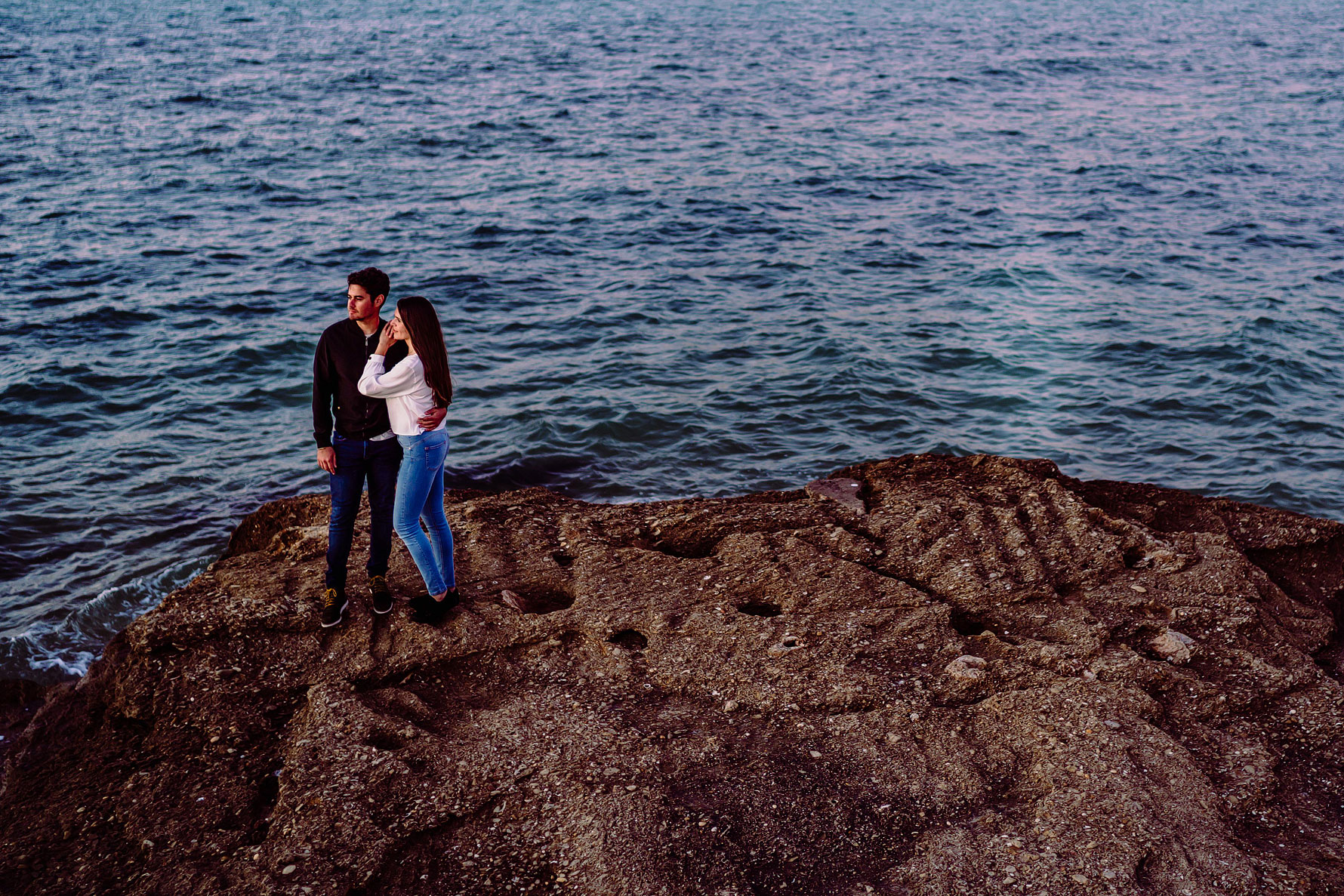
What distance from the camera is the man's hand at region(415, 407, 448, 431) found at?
6113mm

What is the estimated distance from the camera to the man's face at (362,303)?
239 inches

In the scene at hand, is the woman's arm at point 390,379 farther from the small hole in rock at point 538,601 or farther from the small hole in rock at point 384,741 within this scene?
the small hole in rock at point 384,741

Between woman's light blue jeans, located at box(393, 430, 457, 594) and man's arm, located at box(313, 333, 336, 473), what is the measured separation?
0.47 m

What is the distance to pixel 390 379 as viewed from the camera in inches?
233

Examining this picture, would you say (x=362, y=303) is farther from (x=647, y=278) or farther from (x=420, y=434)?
(x=647, y=278)

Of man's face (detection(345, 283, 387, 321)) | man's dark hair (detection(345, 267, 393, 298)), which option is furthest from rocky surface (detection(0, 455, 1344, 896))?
man's dark hair (detection(345, 267, 393, 298))

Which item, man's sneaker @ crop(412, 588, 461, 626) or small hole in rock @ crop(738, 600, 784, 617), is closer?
man's sneaker @ crop(412, 588, 461, 626)

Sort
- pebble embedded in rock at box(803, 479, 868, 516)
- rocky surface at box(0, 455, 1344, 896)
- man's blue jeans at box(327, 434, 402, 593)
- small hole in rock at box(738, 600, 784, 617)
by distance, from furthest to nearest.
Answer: pebble embedded in rock at box(803, 479, 868, 516), small hole in rock at box(738, 600, 784, 617), man's blue jeans at box(327, 434, 402, 593), rocky surface at box(0, 455, 1344, 896)

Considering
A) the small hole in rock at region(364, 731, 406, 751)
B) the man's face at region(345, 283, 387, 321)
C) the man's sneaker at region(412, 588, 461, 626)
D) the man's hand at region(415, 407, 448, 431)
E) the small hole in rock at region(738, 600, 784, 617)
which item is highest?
the man's face at region(345, 283, 387, 321)

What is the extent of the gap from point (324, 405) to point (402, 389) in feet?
2.29

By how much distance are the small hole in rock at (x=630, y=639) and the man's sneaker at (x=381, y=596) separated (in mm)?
1560

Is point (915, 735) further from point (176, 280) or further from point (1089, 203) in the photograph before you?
point (1089, 203)

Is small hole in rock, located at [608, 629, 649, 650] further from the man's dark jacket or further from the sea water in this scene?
the sea water

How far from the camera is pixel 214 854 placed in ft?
16.4
